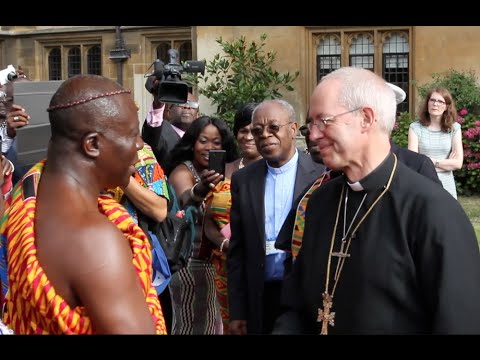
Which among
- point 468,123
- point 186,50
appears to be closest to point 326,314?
point 468,123

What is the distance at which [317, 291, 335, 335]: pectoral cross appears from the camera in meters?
2.64

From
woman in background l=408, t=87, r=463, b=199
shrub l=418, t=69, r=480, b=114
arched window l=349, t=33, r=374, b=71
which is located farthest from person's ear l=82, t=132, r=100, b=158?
arched window l=349, t=33, r=374, b=71

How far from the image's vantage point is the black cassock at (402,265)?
92.9 inches

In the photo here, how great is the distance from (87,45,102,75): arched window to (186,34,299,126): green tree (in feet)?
16.0

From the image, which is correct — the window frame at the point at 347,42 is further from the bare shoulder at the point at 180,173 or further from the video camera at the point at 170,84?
the video camera at the point at 170,84

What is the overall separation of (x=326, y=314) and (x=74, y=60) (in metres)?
18.5

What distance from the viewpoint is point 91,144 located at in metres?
2.25

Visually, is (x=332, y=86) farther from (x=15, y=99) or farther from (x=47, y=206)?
(x=15, y=99)

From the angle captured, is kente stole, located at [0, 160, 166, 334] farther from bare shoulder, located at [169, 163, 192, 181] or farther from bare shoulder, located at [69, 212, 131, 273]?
bare shoulder, located at [169, 163, 192, 181]

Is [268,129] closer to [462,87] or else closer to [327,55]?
[462,87]

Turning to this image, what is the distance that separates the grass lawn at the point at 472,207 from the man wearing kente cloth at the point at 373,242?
7634 millimetres

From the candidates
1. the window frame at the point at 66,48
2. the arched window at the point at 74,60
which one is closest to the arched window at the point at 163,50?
the window frame at the point at 66,48
